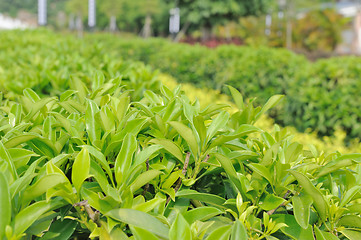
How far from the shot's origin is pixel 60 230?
1.00m

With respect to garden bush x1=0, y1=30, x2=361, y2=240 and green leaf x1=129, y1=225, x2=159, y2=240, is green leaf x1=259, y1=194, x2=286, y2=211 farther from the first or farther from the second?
green leaf x1=129, y1=225, x2=159, y2=240

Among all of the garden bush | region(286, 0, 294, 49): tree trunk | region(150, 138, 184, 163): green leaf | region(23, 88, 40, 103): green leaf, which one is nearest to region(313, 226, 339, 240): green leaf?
the garden bush

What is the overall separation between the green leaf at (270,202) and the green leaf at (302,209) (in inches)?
1.9

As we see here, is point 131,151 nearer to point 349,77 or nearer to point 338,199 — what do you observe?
point 338,199

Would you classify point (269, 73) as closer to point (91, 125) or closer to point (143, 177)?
point (91, 125)

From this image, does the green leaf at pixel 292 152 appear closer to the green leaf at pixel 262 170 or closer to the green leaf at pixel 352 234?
the green leaf at pixel 262 170

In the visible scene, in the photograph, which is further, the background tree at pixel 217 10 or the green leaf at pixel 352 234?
the background tree at pixel 217 10

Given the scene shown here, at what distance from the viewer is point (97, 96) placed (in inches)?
68.5

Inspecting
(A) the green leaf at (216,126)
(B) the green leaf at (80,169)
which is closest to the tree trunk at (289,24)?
(A) the green leaf at (216,126)

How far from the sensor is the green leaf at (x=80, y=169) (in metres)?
0.97

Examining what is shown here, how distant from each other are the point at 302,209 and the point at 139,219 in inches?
17.6

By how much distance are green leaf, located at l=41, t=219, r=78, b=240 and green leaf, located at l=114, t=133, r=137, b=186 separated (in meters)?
0.18

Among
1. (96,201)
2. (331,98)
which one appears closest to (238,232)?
(96,201)

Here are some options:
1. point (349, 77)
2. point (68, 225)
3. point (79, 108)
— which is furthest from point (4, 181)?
point (349, 77)
